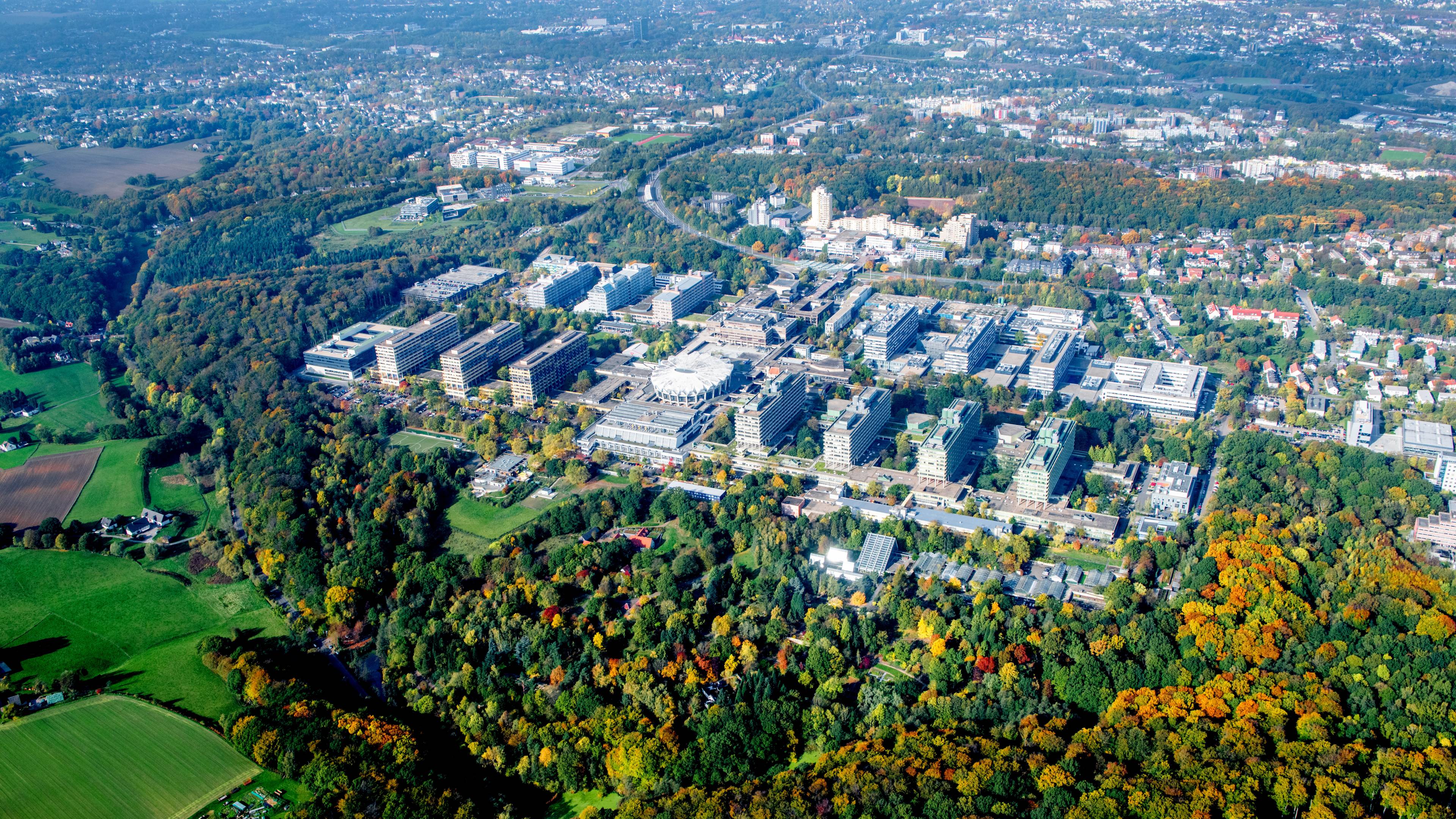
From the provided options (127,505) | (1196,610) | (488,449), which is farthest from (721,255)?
(1196,610)

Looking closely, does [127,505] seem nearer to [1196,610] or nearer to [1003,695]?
[1003,695]

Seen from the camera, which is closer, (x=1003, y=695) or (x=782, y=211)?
(x=1003, y=695)

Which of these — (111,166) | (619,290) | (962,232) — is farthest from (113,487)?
(111,166)

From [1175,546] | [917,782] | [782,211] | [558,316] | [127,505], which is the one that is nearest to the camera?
[917,782]

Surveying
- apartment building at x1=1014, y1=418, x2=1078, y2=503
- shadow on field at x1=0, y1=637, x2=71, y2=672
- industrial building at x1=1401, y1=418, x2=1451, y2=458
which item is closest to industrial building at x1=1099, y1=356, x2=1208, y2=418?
apartment building at x1=1014, y1=418, x2=1078, y2=503

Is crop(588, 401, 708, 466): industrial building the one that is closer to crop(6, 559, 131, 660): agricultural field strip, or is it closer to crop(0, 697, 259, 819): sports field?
crop(6, 559, 131, 660): agricultural field strip
